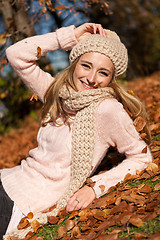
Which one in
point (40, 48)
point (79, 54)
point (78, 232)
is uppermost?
point (40, 48)

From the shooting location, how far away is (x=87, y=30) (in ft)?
8.98

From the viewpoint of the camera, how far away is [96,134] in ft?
7.78

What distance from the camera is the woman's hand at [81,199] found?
7.29ft

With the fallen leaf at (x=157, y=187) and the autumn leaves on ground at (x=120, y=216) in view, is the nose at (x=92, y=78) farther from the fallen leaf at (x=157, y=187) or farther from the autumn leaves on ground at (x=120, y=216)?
the fallen leaf at (x=157, y=187)

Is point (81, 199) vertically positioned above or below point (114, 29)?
above

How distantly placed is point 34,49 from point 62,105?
0.66 meters

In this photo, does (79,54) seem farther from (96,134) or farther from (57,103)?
(96,134)

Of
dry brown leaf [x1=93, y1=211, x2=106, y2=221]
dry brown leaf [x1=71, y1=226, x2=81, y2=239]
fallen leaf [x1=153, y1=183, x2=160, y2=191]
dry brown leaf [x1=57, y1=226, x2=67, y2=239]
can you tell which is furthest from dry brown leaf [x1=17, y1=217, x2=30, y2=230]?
fallen leaf [x1=153, y1=183, x2=160, y2=191]

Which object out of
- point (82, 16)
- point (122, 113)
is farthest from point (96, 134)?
point (82, 16)

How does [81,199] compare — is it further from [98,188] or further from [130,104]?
[130,104]

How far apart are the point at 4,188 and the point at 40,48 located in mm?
1451

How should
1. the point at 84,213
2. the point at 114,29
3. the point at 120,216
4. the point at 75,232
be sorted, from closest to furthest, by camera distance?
the point at 120,216 < the point at 75,232 < the point at 84,213 < the point at 114,29

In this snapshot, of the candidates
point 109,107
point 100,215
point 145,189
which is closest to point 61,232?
point 100,215

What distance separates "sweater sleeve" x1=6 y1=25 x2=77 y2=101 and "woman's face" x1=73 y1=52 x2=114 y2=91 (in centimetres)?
35
